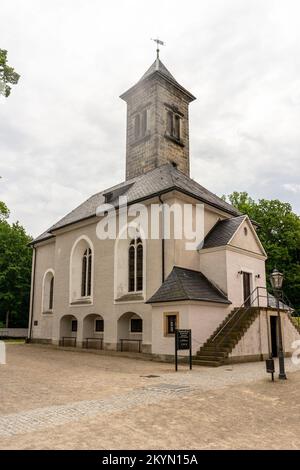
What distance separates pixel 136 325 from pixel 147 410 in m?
14.4

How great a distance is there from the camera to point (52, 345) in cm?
2661

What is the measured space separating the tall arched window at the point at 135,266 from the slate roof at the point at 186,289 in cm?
291

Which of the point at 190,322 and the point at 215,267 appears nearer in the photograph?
the point at 190,322

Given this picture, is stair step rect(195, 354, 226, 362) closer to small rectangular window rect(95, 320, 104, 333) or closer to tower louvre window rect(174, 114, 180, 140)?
small rectangular window rect(95, 320, 104, 333)

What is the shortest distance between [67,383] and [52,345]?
1677 cm

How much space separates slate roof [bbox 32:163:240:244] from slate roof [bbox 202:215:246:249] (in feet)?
3.64

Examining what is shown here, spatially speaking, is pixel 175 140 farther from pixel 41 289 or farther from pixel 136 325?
pixel 41 289

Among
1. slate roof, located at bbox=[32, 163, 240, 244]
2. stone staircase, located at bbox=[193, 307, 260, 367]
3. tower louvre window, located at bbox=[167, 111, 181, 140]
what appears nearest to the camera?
stone staircase, located at bbox=[193, 307, 260, 367]

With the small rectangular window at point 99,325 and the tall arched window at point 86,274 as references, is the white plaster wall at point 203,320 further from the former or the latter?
the tall arched window at point 86,274

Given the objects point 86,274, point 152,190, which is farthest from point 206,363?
point 86,274

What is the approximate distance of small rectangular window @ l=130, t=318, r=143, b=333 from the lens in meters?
21.5

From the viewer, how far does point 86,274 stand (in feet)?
83.4

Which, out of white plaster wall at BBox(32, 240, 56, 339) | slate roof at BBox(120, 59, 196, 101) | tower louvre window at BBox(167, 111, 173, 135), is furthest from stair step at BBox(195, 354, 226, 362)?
slate roof at BBox(120, 59, 196, 101)
